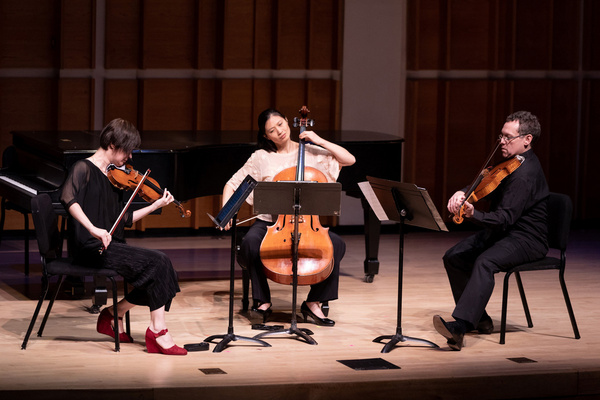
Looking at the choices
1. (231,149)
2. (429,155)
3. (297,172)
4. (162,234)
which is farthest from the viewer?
(429,155)

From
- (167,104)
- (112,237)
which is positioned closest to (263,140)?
(112,237)

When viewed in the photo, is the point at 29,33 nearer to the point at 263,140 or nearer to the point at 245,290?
the point at 263,140

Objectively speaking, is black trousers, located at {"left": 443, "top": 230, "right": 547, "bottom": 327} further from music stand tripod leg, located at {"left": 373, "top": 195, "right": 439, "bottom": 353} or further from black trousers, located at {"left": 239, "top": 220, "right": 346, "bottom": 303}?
black trousers, located at {"left": 239, "top": 220, "right": 346, "bottom": 303}

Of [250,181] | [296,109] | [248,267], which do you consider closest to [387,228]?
[296,109]

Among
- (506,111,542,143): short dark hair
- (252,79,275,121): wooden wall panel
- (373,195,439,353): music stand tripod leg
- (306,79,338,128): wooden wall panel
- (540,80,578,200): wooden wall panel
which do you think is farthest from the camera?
(540,80,578,200): wooden wall panel

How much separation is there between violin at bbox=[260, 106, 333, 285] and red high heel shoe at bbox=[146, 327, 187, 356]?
0.70m

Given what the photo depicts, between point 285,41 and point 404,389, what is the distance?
4.41 metres

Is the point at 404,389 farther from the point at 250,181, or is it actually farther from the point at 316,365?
the point at 250,181

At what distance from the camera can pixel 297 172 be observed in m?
5.06

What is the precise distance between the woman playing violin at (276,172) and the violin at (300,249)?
0.42 ft

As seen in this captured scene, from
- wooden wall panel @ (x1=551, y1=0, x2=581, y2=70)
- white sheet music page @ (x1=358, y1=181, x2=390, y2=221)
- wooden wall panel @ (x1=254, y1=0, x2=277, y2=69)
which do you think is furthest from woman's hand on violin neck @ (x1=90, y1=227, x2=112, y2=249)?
wooden wall panel @ (x1=551, y1=0, x2=581, y2=70)

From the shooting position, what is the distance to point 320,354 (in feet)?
15.0

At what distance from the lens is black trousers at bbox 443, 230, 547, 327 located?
15.6ft

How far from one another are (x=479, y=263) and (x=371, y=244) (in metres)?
1.60
